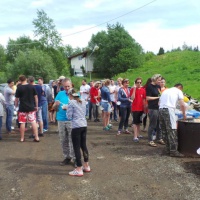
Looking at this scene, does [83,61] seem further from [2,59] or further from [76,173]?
[76,173]

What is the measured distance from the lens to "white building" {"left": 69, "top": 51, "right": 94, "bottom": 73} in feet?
246

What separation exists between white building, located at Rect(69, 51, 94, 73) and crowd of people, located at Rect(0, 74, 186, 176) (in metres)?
Result: 62.1

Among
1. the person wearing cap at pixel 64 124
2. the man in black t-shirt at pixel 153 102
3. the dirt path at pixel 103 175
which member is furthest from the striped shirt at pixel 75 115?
the man in black t-shirt at pixel 153 102

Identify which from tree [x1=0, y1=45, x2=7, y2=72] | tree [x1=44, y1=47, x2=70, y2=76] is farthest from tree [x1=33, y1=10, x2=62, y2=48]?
tree [x1=0, y1=45, x2=7, y2=72]

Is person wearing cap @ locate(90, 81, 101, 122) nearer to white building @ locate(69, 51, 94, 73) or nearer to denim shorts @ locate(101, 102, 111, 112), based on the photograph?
denim shorts @ locate(101, 102, 111, 112)

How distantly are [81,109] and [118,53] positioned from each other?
53838 millimetres

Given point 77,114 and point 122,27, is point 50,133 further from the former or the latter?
point 122,27

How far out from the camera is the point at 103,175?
6195 millimetres

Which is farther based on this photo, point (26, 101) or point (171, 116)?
point (26, 101)

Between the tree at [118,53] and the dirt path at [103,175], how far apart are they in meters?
49.4

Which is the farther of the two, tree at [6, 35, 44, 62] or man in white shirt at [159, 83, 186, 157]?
tree at [6, 35, 44, 62]

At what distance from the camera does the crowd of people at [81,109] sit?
6207mm

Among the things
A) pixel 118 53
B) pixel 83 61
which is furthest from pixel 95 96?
pixel 83 61

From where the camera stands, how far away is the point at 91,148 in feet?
28.1
